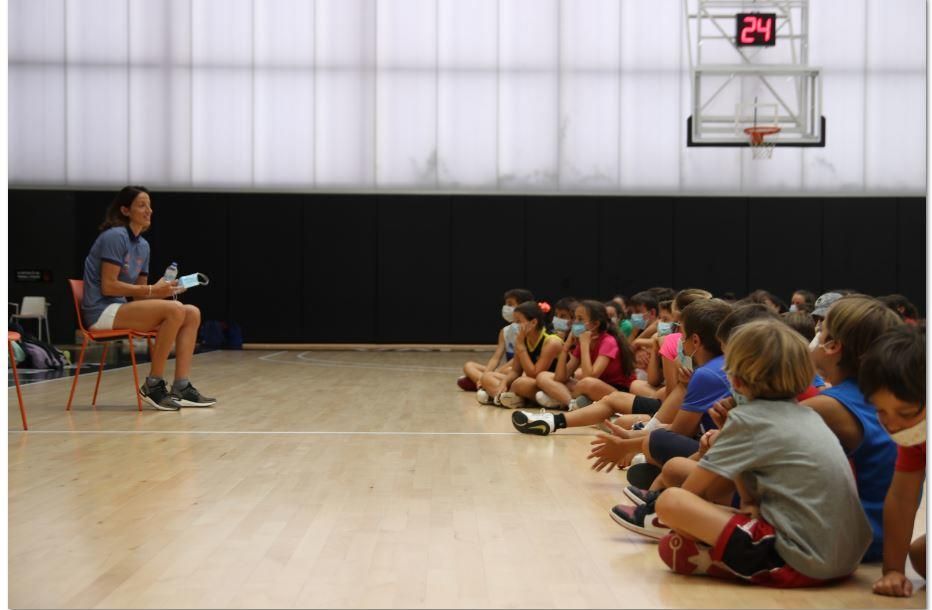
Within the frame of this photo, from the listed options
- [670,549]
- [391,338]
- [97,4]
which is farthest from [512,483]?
[97,4]

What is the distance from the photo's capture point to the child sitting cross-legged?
2281mm

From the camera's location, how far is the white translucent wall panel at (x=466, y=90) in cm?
1468

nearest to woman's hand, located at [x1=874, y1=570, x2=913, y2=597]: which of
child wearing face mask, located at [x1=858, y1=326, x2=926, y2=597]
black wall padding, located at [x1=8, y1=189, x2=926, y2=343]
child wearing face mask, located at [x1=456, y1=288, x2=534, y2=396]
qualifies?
child wearing face mask, located at [x1=858, y1=326, x2=926, y2=597]

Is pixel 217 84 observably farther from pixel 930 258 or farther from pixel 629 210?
pixel 930 258

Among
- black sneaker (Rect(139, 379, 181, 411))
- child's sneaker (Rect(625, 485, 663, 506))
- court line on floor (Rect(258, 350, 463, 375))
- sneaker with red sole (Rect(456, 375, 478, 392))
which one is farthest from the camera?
court line on floor (Rect(258, 350, 463, 375))

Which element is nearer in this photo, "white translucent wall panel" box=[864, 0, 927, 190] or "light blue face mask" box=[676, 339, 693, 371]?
"light blue face mask" box=[676, 339, 693, 371]

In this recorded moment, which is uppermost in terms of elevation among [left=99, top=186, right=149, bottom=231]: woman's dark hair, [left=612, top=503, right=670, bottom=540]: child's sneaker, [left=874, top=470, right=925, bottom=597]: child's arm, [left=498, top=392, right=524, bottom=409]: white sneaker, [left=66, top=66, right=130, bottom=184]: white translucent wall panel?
[left=66, top=66, right=130, bottom=184]: white translucent wall panel

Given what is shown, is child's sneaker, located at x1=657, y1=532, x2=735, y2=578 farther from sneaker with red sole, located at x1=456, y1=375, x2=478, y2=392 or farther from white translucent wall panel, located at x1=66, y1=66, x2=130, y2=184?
white translucent wall panel, located at x1=66, y1=66, x2=130, y2=184

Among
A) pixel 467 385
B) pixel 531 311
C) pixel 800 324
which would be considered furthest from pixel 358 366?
pixel 800 324

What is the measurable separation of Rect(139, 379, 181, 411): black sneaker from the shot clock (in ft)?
24.4

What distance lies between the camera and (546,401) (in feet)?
20.8

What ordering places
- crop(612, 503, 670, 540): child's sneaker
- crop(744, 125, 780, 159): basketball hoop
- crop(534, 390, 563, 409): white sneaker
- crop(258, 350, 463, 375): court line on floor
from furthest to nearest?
crop(744, 125, 780, 159): basketball hoop < crop(258, 350, 463, 375): court line on floor < crop(534, 390, 563, 409): white sneaker < crop(612, 503, 670, 540): child's sneaker

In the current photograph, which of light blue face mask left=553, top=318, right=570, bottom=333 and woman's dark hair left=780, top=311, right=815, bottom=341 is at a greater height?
woman's dark hair left=780, top=311, right=815, bottom=341

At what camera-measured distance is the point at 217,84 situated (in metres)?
14.5
